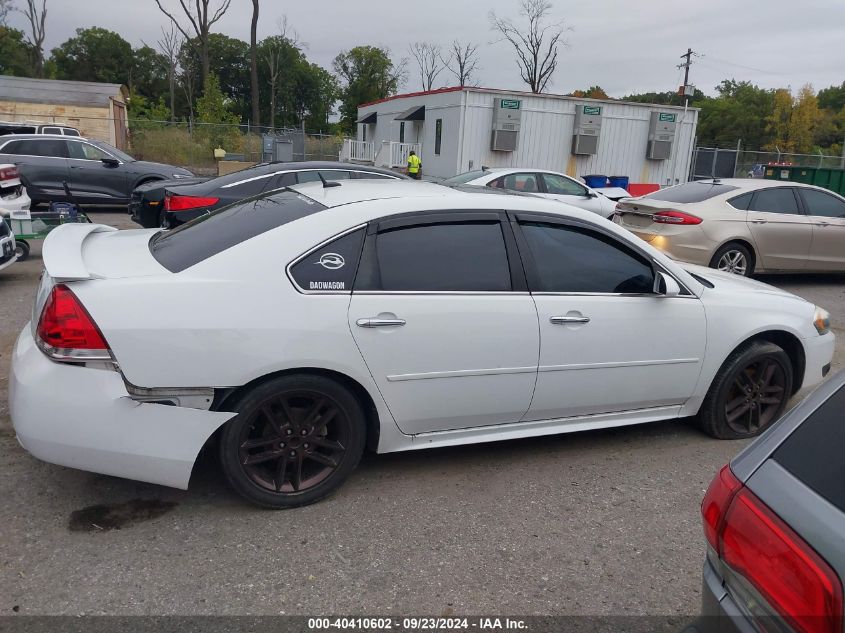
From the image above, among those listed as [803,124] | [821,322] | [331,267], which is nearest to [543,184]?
[821,322]

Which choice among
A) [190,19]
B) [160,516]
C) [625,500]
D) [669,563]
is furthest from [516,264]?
[190,19]

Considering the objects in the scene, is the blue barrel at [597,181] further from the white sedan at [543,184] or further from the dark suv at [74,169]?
the dark suv at [74,169]

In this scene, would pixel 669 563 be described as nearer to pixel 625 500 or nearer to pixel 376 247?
pixel 625 500

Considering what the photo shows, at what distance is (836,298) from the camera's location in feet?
29.8

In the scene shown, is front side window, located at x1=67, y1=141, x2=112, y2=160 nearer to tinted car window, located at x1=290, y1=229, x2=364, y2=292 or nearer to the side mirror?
tinted car window, located at x1=290, y1=229, x2=364, y2=292

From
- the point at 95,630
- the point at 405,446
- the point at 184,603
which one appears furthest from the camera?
the point at 405,446

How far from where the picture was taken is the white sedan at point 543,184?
12227 mm

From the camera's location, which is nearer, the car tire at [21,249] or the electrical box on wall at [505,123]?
the car tire at [21,249]

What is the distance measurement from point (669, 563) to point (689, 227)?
21.2ft

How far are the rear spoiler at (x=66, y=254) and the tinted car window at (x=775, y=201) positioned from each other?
820cm

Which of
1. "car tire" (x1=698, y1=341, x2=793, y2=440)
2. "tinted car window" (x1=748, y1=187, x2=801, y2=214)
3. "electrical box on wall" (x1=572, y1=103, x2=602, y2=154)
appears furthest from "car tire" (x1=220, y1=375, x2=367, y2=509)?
"electrical box on wall" (x1=572, y1=103, x2=602, y2=154)

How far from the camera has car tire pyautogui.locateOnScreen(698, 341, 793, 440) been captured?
4168 millimetres

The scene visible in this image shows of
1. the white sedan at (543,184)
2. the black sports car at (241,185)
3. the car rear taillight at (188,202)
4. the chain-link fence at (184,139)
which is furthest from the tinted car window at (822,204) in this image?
the chain-link fence at (184,139)

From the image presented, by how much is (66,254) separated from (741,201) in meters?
8.36
